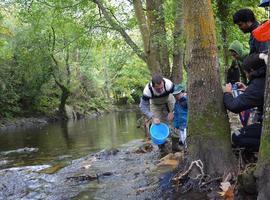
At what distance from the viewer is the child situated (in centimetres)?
868

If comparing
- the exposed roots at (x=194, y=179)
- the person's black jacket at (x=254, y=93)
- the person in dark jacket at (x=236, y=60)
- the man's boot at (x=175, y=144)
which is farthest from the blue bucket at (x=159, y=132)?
the person's black jacket at (x=254, y=93)

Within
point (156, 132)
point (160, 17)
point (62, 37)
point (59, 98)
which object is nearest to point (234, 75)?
point (156, 132)

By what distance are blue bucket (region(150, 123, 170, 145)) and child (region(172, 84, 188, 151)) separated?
42 centimetres

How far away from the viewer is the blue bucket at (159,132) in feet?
28.3

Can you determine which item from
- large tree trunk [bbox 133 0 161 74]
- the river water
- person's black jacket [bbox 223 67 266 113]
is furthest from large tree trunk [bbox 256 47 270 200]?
large tree trunk [bbox 133 0 161 74]

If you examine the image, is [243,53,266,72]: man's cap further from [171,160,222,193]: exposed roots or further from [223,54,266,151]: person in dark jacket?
[171,160,222,193]: exposed roots

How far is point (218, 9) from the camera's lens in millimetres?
12719

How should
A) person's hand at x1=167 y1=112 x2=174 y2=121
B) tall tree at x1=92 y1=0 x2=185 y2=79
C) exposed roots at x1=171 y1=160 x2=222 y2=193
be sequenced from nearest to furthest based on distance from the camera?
exposed roots at x1=171 y1=160 x2=222 y2=193 < person's hand at x1=167 y1=112 x2=174 y2=121 < tall tree at x1=92 y1=0 x2=185 y2=79

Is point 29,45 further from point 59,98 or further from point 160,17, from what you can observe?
point 160,17

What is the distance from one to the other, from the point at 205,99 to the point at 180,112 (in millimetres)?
3187

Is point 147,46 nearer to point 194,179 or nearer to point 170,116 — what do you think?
point 170,116

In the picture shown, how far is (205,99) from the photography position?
5777 millimetres

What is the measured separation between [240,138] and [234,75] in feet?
9.47

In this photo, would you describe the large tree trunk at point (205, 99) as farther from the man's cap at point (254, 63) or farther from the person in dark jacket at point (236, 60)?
the person in dark jacket at point (236, 60)
